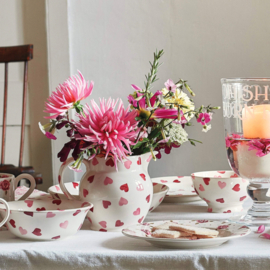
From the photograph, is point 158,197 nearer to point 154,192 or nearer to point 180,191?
point 154,192

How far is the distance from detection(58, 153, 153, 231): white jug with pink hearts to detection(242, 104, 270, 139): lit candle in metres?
0.19

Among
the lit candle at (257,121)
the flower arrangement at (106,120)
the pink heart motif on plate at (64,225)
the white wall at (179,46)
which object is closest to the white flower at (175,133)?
the flower arrangement at (106,120)

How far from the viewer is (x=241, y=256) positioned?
0.48 meters

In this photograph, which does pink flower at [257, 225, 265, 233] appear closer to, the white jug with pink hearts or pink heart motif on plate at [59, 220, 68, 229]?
the white jug with pink hearts

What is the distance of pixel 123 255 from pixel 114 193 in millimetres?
133

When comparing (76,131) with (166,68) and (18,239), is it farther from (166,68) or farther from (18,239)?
(166,68)

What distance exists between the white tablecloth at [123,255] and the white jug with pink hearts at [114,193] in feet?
0.16

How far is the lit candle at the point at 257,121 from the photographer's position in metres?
0.64

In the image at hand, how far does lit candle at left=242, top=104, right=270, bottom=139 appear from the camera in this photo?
64cm

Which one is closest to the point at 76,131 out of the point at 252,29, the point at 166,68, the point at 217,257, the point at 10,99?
the point at 217,257

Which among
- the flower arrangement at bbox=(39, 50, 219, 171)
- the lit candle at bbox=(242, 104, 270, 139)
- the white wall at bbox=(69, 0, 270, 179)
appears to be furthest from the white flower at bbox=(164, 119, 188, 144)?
the white wall at bbox=(69, 0, 270, 179)

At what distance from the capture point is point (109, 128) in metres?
0.56

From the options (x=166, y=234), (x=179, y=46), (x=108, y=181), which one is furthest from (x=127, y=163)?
(x=179, y=46)

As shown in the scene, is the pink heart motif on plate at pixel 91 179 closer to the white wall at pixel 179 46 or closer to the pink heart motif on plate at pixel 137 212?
the pink heart motif on plate at pixel 137 212
